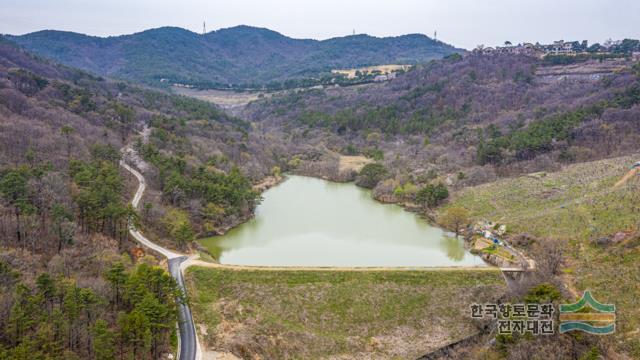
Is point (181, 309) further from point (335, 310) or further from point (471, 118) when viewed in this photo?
point (471, 118)

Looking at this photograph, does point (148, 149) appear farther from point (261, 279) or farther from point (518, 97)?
point (518, 97)

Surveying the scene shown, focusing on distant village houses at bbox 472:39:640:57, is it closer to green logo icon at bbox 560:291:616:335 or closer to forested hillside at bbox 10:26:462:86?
forested hillside at bbox 10:26:462:86

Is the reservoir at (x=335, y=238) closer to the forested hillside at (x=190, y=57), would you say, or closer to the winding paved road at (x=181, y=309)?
the winding paved road at (x=181, y=309)

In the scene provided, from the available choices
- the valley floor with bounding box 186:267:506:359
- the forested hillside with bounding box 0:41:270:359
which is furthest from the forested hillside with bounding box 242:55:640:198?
the forested hillside with bounding box 0:41:270:359

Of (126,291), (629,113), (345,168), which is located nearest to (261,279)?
(126,291)

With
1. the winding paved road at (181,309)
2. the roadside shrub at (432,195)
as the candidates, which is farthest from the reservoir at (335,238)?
the winding paved road at (181,309)
